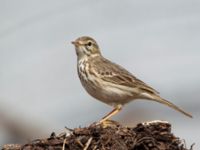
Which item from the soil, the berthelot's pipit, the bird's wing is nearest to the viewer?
the soil

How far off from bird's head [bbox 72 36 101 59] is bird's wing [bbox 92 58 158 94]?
0.26 meters

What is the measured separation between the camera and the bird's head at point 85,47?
1377 cm

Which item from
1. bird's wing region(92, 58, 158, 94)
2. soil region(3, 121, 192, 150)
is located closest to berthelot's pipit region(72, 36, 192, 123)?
bird's wing region(92, 58, 158, 94)

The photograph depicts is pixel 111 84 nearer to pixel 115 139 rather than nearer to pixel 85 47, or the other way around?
pixel 85 47

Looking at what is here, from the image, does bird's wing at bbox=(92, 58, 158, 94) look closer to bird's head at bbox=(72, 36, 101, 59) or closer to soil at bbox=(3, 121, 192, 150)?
bird's head at bbox=(72, 36, 101, 59)

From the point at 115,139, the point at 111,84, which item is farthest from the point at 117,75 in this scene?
the point at 115,139

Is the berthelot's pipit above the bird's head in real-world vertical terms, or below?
below

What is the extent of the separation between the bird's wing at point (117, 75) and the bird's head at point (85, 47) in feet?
0.86

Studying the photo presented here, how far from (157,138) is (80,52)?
4.71 metres

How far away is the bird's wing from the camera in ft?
43.0

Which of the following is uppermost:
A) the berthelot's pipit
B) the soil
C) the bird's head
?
the bird's head

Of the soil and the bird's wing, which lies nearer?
the soil

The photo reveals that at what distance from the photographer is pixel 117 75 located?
13492 mm

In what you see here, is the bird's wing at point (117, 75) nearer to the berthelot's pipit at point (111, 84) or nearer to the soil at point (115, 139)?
the berthelot's pipit at point (111, 84)
